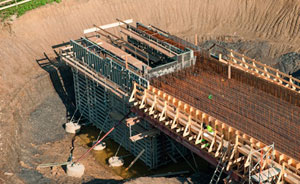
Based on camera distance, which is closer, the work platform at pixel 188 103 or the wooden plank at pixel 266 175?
the wooden plank at pixel 266 175

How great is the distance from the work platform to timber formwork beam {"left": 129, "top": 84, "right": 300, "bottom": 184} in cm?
4

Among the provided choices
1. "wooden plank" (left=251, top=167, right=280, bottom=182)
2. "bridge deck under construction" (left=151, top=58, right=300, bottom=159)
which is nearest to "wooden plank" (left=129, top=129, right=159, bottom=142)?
"bridge deck under construction" (left=151, top=58, right=300, bottom=159)

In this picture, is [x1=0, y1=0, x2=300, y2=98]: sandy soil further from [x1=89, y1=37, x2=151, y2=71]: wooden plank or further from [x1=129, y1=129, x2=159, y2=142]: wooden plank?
[x1=129, y1=129, x2=159, y2=142]: wooden plank

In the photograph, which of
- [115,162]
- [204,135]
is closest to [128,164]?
[115,162]

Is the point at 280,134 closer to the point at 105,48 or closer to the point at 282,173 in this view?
the point at 282,173

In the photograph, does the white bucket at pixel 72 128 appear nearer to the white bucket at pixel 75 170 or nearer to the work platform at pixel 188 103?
the work platform at pixel 188 103

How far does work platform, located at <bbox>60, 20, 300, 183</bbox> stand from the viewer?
2450 centimetres

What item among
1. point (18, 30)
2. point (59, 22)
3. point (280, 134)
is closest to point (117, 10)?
point (59, 22)

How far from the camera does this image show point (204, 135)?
25.6 m

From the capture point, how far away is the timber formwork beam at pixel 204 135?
2328 cm

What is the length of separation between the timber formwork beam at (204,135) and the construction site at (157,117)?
5 centimetres

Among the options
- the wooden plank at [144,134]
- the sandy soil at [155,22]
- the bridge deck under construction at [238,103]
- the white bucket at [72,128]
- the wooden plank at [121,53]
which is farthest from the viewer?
the sandy soil at [155,22]

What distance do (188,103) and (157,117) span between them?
2206 mm

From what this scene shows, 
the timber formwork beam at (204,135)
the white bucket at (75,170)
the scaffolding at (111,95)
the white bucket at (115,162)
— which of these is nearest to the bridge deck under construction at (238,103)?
the timber formwork beam at (204,135)
